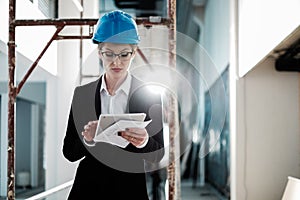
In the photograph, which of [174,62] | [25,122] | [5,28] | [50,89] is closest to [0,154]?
[50,89]

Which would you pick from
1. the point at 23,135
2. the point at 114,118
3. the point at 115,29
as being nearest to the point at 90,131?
the point at 114,118

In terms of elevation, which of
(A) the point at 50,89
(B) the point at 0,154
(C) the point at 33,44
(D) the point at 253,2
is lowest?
(B) the point at 0,154

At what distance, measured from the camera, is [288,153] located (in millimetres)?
4562

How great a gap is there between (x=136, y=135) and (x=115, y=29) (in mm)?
438

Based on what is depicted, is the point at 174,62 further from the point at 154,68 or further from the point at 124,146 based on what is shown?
the point at 124,146

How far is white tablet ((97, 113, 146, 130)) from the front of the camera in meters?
1.97

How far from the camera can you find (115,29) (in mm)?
2018

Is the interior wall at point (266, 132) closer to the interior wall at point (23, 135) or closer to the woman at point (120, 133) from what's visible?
the woman at point (120, 133)

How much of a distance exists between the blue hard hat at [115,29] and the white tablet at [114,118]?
0.31 meters

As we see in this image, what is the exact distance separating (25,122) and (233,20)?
4.82m

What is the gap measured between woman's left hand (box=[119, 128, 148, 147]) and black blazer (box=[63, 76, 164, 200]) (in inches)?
1.1

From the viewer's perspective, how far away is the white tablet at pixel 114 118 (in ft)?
6.48

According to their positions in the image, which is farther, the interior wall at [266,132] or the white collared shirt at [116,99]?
the interior wall at [266,132]

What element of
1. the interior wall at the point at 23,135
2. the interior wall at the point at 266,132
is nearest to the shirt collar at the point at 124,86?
the interior wall at the point at 266,132
